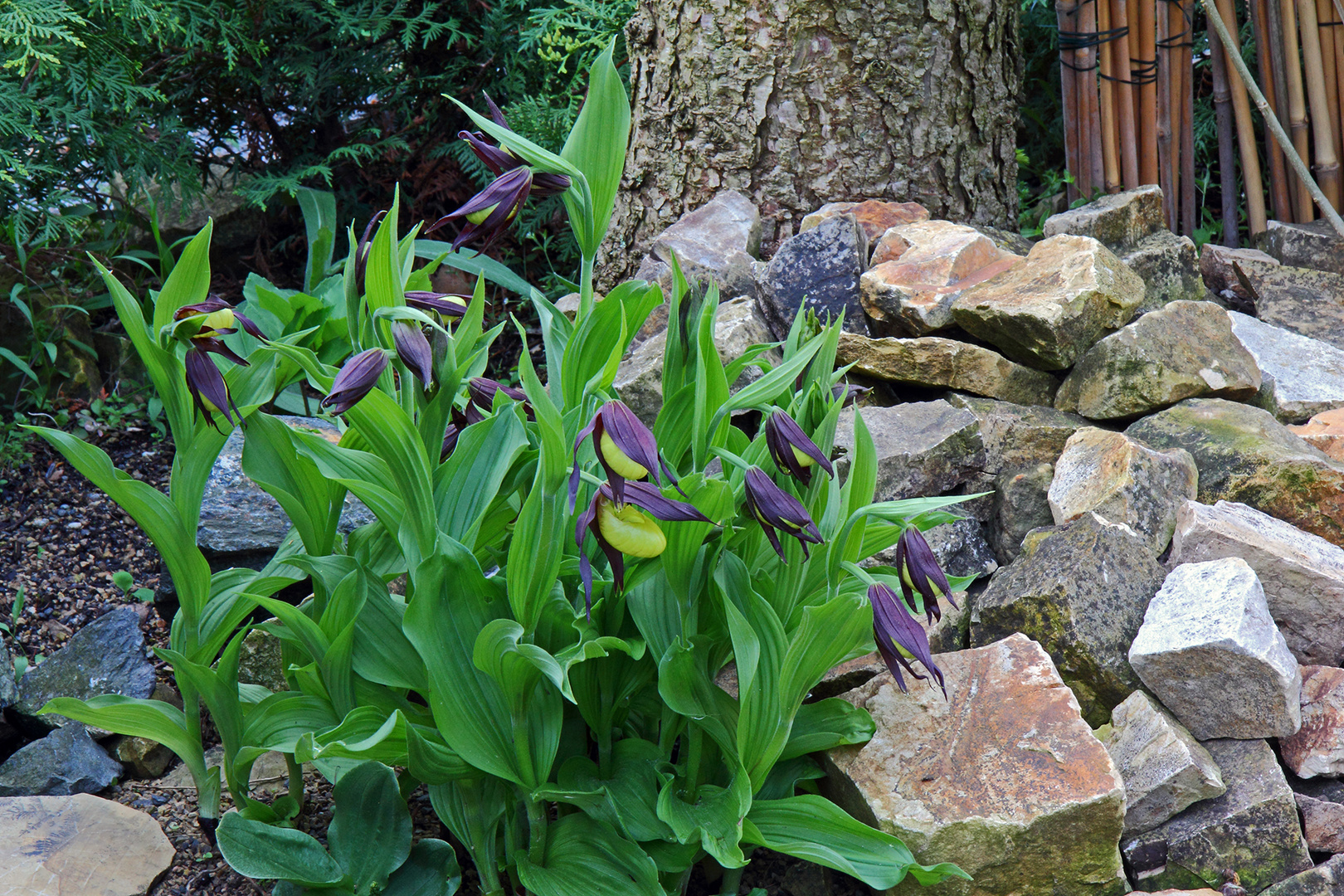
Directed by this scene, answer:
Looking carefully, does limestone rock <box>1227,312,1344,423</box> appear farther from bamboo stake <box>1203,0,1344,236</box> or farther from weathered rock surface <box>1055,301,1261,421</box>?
bamboo stake <box>1203,0,1344,236</box>

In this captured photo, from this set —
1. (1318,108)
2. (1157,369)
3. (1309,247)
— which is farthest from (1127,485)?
(1318,108)

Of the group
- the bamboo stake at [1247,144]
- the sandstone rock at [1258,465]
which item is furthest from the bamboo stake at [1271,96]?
the sandstone rock at [1258,465]

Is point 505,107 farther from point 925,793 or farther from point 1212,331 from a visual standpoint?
point 925,793

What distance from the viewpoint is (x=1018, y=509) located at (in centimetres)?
215

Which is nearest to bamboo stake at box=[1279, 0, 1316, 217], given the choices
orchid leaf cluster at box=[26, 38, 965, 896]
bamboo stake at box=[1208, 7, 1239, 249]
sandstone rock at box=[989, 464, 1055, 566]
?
bamboo stake at box=[1208, 7, 1239, 249]

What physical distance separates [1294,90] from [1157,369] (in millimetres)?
1330

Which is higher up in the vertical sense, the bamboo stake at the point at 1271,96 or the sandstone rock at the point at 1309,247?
the bamboo stake at the point at 1271,96

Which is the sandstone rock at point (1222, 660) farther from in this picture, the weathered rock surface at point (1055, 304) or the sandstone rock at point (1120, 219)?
the sandstone rock at point (1120, 219)

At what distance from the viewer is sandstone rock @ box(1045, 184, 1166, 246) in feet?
9.09

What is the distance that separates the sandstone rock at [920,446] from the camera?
2.06 meters

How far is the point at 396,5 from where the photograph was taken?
337 cm

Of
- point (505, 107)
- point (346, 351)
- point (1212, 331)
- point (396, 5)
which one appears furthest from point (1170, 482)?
point (396, 5)

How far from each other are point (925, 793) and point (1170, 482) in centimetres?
92

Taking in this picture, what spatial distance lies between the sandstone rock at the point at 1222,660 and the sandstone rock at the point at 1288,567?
0.11 metres
